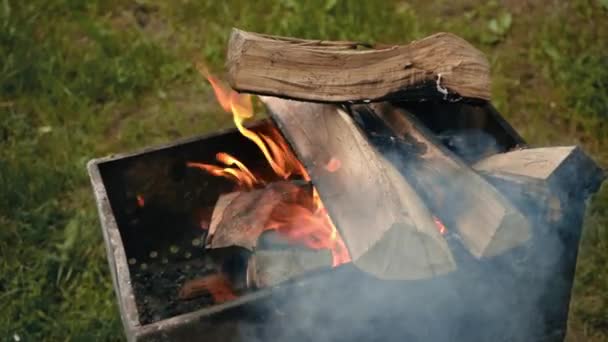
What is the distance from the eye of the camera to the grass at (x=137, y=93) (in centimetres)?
356

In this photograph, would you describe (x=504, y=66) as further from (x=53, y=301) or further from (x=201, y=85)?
(x=53, y=301)

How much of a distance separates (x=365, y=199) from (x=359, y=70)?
39 centimetres

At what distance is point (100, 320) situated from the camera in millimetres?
3439

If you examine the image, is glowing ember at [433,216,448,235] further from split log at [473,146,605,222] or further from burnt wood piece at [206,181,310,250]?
burnt wood piece at [206,181,310,250]

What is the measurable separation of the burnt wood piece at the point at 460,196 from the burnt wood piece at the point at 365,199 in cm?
10

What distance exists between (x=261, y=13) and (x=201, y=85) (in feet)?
2.05

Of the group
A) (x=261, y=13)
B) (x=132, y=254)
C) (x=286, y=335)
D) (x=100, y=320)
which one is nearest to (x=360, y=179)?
(x=286, y=335)

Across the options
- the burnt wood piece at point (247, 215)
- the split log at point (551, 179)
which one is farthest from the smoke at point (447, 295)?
the burnt wood piece at point (247, 215)

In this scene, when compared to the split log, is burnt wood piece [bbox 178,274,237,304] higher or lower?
lower

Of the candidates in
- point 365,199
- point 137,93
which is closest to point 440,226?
point 365,199

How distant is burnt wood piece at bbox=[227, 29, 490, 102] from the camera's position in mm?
2283

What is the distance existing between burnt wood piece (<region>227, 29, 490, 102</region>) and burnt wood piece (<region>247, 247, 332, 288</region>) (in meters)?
0.49

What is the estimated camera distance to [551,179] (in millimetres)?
2170

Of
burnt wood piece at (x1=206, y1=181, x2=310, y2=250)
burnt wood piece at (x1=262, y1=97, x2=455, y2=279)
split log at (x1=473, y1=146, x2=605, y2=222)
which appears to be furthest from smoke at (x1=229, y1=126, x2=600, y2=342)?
burnt wood piece at (x1=206, y1=181, x2=310, y2=250)
